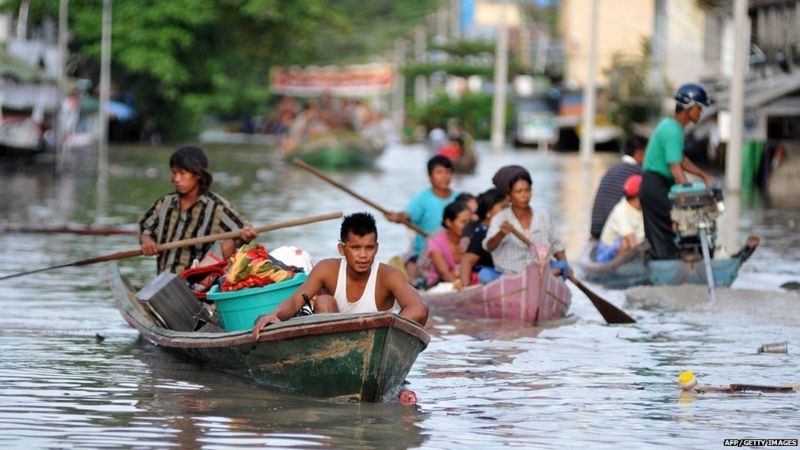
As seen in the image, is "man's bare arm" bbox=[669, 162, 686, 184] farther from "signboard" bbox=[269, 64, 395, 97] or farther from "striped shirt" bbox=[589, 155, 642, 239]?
"signboard" bbox=[269, 64, 395, 97]

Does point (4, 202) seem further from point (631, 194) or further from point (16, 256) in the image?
point (631, 194)

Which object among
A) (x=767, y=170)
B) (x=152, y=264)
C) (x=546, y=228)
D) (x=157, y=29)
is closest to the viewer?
(x=546, y=228)

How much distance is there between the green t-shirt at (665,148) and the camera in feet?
45.2

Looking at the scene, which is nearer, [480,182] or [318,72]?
[480,182]

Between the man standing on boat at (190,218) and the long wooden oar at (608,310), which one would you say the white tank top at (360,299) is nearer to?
the man standing on boat at (190,218)

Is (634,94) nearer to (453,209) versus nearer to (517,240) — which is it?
(453,209)

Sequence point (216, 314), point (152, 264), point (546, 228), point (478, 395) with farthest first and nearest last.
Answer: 1. point (152, 264)
2. point (546, 228)
3. point (216, 314)
4. point (478, 395)

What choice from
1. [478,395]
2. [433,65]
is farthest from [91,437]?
[433,65]

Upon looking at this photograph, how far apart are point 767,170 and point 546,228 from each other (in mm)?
21905

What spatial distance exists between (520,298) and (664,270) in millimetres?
2401

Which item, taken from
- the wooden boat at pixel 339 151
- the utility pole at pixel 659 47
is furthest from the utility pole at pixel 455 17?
the wooden boat at pixel 339 151

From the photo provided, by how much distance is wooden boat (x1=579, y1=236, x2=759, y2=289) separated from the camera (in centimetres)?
1421

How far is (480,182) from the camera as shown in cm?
3425

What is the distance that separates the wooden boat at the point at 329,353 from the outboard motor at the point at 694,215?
16.5ft
